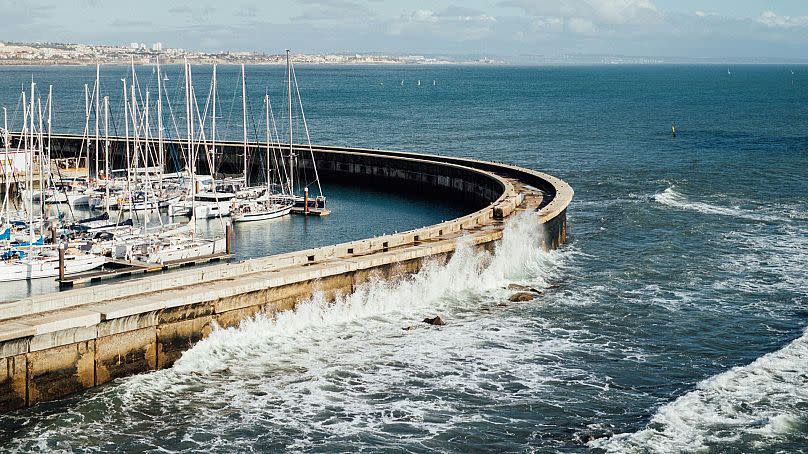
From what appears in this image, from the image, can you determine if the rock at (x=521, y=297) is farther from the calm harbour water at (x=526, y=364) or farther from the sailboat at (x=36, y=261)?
the sailboat at (x=36, y=261)

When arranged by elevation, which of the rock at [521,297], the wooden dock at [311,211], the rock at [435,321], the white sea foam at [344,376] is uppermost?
the wooden dock at [311,211]

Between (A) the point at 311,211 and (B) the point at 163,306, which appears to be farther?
(A) the point at 311,211

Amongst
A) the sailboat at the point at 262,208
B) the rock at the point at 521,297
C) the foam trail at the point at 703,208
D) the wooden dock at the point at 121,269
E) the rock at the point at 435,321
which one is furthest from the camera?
the foam trail at the point at 703,208

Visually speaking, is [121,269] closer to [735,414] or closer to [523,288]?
[523,288]

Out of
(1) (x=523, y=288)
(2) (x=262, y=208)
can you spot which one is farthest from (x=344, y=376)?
(2) (x=262, y=208)

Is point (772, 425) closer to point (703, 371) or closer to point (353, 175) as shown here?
point (703, 371)

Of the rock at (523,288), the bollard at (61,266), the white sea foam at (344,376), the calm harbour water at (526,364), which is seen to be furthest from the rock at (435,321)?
the bollard at (61,266)
